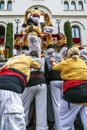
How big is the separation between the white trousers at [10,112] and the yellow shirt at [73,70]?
124 centimetres

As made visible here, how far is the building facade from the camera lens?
85.9ft

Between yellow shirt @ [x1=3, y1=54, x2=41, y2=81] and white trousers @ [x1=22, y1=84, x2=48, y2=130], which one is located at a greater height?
yellow shirt @ [x1=3, y1=54, x2=41, y2=81]

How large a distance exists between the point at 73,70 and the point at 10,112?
1.57 m

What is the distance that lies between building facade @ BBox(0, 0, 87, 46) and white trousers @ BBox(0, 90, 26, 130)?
22.4 metres

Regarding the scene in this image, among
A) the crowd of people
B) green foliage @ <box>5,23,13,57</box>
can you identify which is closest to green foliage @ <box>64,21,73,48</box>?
green foliage @ <box>5,23,13,57</box>

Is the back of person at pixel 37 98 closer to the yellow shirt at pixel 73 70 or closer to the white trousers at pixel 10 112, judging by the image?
the yellow shirt at pixel 73 70

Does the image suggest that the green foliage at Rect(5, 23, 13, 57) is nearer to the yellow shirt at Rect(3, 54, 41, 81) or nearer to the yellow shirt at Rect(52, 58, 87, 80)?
the yellow shirt at Rect(52, 58, 87, 80)

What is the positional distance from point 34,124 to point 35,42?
345 centimetres

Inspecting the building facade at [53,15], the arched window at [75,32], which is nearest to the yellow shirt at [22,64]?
the building facade at [53,15]

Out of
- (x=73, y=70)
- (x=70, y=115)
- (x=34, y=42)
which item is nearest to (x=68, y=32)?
(x=34, y=42)

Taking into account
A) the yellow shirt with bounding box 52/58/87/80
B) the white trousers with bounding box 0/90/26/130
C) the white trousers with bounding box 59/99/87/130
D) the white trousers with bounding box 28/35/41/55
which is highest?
the white trousers with bounding box 28/35/41/55

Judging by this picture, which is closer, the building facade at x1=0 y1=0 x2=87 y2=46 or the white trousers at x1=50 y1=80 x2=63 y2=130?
the white trousers at x1=50 y1=80 x2=63 y2=130

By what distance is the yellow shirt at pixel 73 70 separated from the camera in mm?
4582

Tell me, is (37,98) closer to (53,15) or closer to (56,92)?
(56,92)
